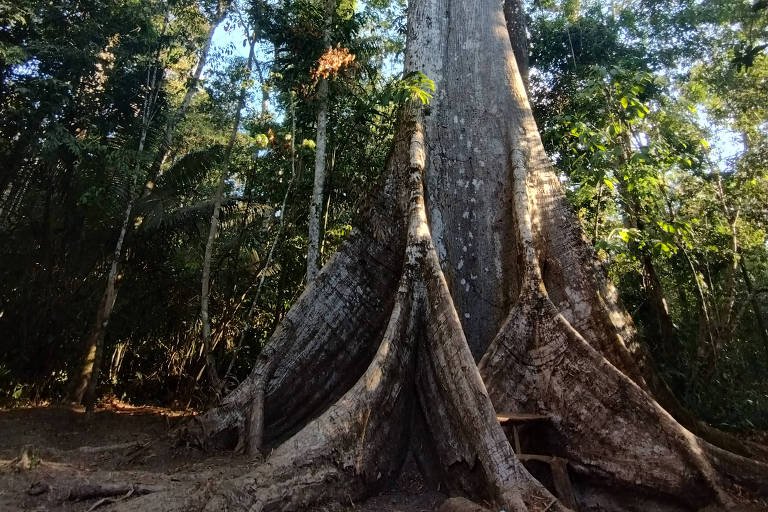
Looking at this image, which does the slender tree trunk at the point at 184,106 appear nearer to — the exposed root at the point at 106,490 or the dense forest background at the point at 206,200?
the dense forest background at the point at 206,200

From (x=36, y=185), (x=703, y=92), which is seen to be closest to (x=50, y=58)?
(x=36, y=185)

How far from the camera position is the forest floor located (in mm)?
2598

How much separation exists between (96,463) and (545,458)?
10.7ft

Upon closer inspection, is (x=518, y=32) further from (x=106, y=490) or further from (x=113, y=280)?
(x=106, y=490)

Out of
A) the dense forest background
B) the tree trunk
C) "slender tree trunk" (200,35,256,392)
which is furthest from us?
the dense forest background

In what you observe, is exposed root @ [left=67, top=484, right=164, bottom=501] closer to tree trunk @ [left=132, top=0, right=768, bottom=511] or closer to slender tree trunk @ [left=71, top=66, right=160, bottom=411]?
tree trunk @ [left=132, top=0, right=768, bottom=511]

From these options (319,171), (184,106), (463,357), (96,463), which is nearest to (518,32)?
(319,171)

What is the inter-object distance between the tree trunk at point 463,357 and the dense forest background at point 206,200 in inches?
91.3

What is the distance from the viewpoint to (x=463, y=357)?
342 centimetres

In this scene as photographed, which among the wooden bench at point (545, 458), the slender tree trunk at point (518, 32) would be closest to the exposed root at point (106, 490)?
the wooden bench at point (545, 458)

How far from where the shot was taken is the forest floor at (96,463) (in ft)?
8.52

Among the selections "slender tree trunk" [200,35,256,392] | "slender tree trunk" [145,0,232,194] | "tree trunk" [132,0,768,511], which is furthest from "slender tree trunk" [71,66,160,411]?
"tree trunk" [132,0,768,511]

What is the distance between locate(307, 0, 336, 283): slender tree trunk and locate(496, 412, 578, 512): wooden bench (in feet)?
9.99

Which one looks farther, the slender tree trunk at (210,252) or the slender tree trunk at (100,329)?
the slender tree trunk at (100,329)
